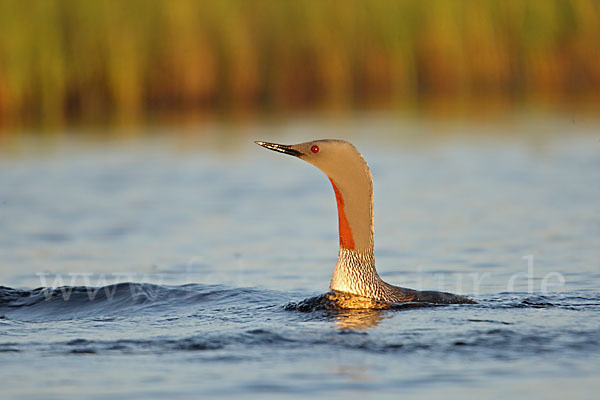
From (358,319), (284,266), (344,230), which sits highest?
(344,230)

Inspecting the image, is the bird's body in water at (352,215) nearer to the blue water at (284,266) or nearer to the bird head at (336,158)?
the bird head at (336,158)

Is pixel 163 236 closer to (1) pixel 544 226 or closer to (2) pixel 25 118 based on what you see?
(1) pixel 544 226

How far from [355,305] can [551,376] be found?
1650 mm

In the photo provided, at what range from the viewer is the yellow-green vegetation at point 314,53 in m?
19.6

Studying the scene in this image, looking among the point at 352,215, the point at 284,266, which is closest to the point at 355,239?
the point at 352,215

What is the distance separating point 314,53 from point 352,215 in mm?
16388

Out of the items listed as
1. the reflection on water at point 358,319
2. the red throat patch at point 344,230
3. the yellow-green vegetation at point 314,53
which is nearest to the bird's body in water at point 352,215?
the red throat patch at point 344,230

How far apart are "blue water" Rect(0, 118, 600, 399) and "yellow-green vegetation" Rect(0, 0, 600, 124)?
9.17ft

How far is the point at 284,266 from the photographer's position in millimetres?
8508

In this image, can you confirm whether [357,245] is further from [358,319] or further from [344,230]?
[358,319]

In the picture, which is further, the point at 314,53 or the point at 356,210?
the point at 314,53

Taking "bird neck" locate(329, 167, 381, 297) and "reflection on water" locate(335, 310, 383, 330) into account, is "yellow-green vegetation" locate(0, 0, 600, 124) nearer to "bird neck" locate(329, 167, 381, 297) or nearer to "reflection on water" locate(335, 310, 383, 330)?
"bird neck" locate(329, 167, 381, 297)

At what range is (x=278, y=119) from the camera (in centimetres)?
1903

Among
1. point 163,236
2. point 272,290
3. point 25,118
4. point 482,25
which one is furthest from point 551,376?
point 482,25
